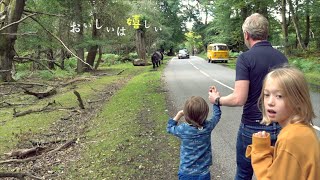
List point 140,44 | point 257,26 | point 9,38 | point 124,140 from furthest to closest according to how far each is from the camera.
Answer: point 140,44, point 9,38, point 124,140, point 257,26

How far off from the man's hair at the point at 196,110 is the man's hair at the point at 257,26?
79 cm

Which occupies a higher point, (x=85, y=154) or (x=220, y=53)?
(x=220, y=53)

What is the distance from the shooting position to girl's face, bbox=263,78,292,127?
87.5 inches

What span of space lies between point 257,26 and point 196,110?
3.23 ft

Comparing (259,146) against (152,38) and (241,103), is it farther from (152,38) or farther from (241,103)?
(152,38)

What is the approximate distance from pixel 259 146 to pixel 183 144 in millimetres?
1719

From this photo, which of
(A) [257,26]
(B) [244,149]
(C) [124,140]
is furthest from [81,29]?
(A) [257,26]

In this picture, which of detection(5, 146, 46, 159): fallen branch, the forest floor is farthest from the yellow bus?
detection(5, 146, 46, 159): fallen branch

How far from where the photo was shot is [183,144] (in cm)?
392

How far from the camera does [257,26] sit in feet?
11.2

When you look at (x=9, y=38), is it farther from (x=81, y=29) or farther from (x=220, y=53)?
(x=220, y=53)

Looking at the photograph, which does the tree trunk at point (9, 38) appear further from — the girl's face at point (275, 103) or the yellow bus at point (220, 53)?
the yellow bus at point (220, 53)

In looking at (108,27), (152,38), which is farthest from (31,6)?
(152,38)

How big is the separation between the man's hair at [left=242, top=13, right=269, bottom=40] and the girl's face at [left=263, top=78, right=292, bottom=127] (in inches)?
48.7
